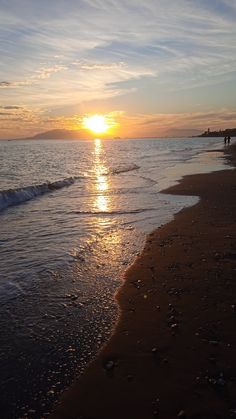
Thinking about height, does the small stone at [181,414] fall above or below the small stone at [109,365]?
below

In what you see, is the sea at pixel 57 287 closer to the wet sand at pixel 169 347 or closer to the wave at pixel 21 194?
the wet sand at pixel 169 347

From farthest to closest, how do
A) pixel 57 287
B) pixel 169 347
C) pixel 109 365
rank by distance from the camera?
pixel 57 287 < pixel 169 347 < pixel 109 365

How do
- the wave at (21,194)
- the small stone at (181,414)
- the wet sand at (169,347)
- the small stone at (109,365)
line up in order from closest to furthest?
the small stone at (181,414) < the wet sand at (169,347) < the small stone at (109,365) < the wave at (21,194)

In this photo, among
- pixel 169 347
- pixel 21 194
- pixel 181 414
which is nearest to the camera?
pixel 181 414

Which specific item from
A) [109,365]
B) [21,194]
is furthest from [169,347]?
[21,194]

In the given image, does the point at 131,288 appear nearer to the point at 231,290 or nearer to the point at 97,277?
the point at 97,277

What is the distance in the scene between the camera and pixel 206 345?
5.43 meters

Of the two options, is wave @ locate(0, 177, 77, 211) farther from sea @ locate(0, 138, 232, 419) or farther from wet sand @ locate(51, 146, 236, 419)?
wet sand @ locate(51, 146, 236, 419)

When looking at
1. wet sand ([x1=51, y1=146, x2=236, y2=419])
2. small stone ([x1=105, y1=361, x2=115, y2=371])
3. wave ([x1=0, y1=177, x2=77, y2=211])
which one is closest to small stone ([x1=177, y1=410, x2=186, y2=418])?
wet sand ([x1=51, y1=146, x2=236, y2=419])

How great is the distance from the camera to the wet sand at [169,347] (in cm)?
433

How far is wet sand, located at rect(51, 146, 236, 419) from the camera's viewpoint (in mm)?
4332

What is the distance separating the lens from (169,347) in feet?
17.9

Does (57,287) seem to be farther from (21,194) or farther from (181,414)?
(21,194)

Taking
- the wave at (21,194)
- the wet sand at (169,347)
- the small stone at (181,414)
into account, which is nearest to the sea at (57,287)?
→ the wet sand at (169,347)
